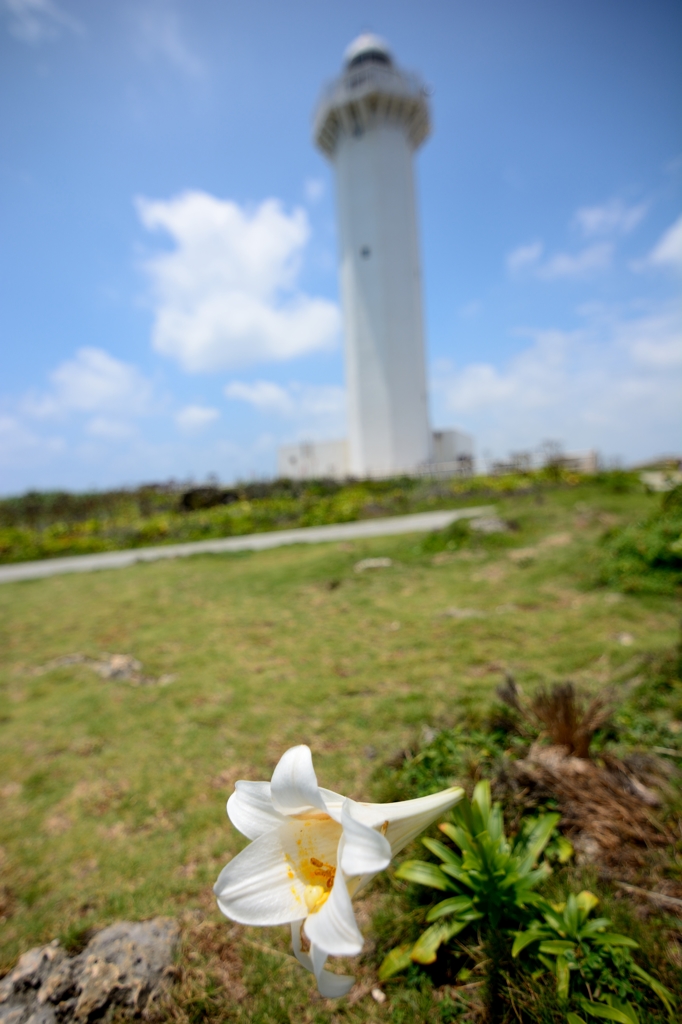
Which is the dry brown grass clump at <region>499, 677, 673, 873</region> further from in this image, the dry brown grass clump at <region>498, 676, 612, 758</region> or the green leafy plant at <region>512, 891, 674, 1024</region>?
the green leafy plant at <region>512, 891, 674, 1024</region>

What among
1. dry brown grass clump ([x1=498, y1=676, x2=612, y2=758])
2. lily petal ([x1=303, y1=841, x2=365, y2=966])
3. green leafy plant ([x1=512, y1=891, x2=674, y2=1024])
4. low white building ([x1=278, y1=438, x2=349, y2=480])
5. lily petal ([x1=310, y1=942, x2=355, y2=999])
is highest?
low white building ([x1=278, y1=438, x2=349, y2=480])

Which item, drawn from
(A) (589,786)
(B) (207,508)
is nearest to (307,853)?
(A) (589,786)

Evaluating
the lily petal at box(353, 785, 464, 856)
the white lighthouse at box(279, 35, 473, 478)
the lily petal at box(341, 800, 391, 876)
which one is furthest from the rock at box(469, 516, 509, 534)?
the white lighthouse at box(279, 35, 473, 478)

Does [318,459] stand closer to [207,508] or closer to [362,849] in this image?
[207,508]

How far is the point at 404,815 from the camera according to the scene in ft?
3.08

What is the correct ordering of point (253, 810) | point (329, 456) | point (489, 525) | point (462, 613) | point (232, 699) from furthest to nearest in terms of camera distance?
point (329, 456)
point (489, 525)
point (462, 613)
point (232, 699)
point (253, 810)

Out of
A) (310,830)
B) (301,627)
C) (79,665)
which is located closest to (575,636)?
(301,627)

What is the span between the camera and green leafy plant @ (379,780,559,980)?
1.52 meters

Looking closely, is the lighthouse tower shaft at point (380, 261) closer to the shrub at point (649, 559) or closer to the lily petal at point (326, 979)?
the shrub at point (649, 559)

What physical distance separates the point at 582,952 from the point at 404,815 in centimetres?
103

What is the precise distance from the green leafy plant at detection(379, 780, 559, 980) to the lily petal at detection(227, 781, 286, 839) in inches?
24.8

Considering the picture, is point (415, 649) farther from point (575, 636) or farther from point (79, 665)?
point (79, 665)

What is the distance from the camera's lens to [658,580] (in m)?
5.38

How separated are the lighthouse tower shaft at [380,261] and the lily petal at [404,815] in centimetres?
1983
